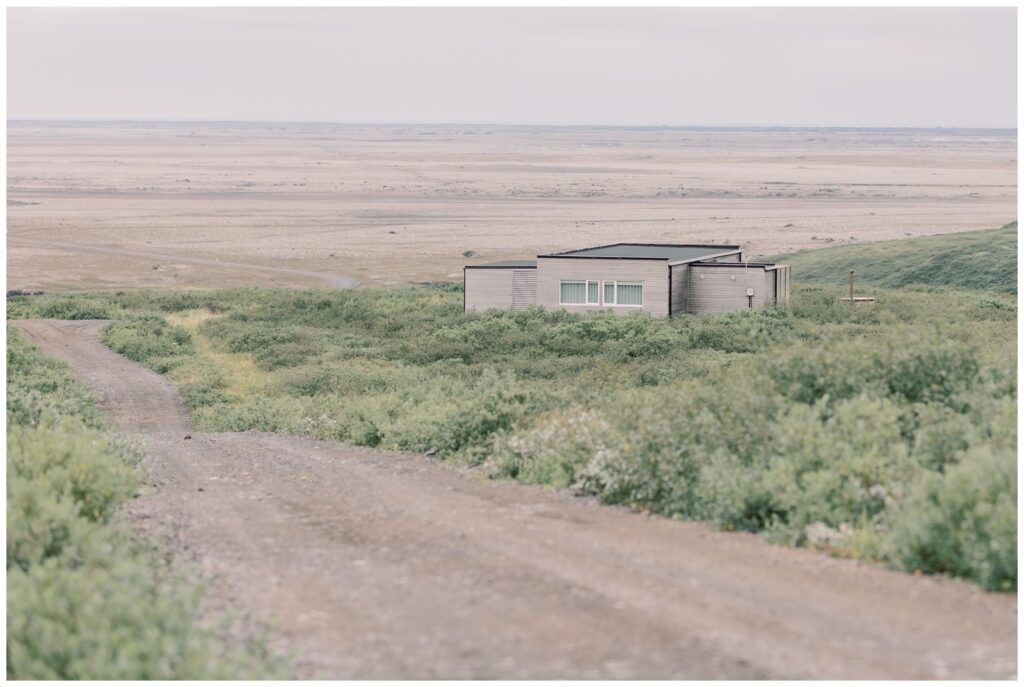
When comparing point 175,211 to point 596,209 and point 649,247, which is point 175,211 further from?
point 649,247

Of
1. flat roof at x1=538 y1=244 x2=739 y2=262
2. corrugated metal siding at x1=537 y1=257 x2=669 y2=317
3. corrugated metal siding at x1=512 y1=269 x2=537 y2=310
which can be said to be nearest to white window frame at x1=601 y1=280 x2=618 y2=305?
corrugated metal siding at x1=537 y1=257 x2=669 y2=317

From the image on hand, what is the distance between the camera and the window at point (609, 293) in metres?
51.9

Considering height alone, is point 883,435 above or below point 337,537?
above

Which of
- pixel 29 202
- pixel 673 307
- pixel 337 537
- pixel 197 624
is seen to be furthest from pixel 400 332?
pixel 29 202

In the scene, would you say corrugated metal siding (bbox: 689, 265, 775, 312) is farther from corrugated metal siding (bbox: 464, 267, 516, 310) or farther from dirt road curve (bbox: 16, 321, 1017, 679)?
dirt road curve (bbox: 16, 321, 1017, 679)

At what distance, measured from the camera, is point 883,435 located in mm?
12984

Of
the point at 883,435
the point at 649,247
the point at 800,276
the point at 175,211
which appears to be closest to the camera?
the point at 883,435

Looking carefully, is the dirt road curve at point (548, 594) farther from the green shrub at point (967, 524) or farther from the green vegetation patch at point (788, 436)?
the green vegetation patch at point (788, 436)

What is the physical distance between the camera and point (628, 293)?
51562mm

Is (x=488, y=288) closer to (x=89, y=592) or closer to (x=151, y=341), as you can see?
(x=151, y=341)

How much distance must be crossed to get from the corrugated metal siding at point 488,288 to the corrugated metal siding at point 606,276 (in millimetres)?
1826

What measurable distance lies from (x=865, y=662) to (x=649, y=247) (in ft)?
167

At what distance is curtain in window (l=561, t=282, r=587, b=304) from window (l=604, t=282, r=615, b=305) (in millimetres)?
803

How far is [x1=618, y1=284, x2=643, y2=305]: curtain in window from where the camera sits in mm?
51219
